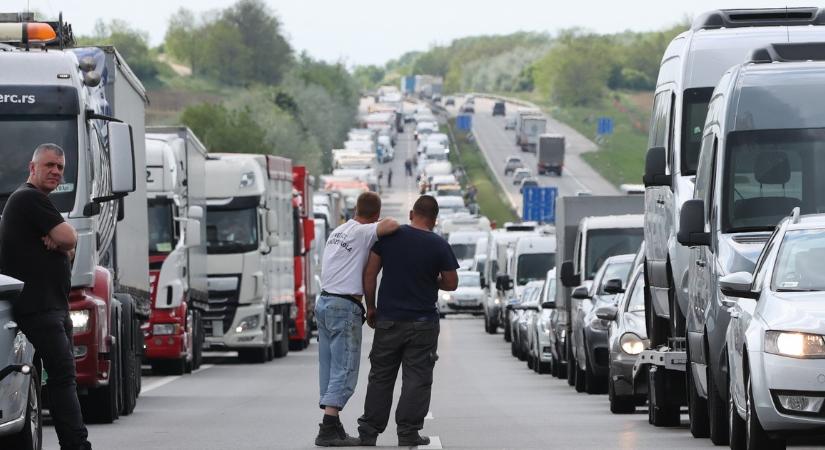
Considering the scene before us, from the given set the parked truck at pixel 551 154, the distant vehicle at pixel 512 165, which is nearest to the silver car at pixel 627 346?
the parked truck at pixel 551 154

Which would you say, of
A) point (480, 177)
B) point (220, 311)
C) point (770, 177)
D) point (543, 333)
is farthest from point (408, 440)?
point (480, 177)

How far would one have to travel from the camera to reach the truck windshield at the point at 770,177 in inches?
611

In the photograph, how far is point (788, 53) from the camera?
16.7 m

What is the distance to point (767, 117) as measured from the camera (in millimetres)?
15891

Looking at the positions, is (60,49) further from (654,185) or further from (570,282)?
(570,282)

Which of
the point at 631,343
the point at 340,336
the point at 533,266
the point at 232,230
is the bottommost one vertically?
the point at 533,266

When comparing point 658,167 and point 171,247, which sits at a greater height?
point 658,167

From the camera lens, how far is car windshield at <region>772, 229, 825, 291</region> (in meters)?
13.4

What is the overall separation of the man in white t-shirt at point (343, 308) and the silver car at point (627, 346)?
504 centimetres

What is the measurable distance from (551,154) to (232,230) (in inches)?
4503

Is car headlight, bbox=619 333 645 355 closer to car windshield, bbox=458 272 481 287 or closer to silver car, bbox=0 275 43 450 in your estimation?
silver car, bbox=0 275 43 450

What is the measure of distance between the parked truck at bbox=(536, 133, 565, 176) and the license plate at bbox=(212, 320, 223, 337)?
11211 centimetres

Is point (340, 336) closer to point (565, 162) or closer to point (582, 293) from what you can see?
point (582, 293)

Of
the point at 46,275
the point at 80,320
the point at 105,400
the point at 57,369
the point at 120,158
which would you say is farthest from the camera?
the point at 105,400
